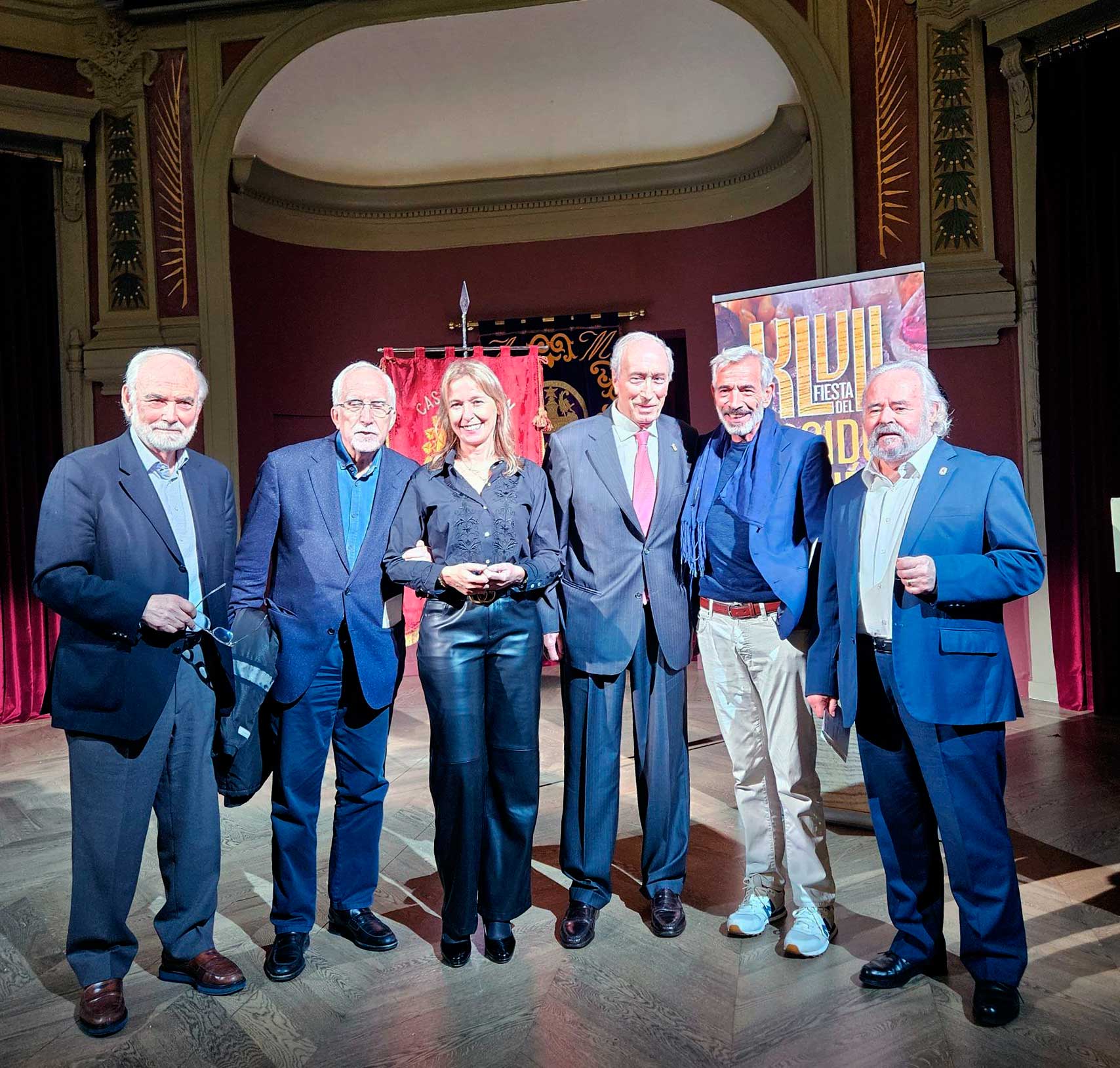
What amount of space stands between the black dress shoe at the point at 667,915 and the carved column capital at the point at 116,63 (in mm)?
5419

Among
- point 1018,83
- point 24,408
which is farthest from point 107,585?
point 1018,83

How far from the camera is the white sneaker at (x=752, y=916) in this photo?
265cm

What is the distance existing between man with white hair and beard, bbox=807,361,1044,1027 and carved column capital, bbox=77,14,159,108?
17.1ft

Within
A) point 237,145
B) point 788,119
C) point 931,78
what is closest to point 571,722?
point 931,78

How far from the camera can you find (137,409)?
237 cm

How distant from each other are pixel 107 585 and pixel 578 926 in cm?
143

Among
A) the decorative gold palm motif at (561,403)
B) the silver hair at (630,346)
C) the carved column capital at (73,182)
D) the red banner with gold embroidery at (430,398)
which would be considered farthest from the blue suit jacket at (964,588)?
the carved column capital at (73,182)

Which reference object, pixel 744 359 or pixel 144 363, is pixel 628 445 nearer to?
pixel 744 359

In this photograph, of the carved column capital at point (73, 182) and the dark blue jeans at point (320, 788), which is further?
the carved column capital at point (73, 182)

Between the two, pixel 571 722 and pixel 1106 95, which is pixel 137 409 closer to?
pixel 571 722

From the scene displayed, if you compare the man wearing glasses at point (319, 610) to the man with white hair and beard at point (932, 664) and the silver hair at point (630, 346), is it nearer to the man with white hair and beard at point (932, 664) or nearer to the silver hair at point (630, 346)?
the silver hair at point (630, 346)

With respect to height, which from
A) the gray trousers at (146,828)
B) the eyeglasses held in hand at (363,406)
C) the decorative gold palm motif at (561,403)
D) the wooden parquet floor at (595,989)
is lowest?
the wooden parquet floor at (595,989)

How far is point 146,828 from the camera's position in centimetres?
244

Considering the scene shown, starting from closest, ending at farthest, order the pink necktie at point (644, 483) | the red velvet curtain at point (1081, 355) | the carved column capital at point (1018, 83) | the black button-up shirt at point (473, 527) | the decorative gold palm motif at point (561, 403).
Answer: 1. the black button-up shirt at point (473, 527)
2. the pink necktie at point (644, 483)
3. the red velvet curtain at point (1081, 355)
4. the carved column capital at point (1018, 83)
5. the decorative gold palm motif at point (561, 403)
